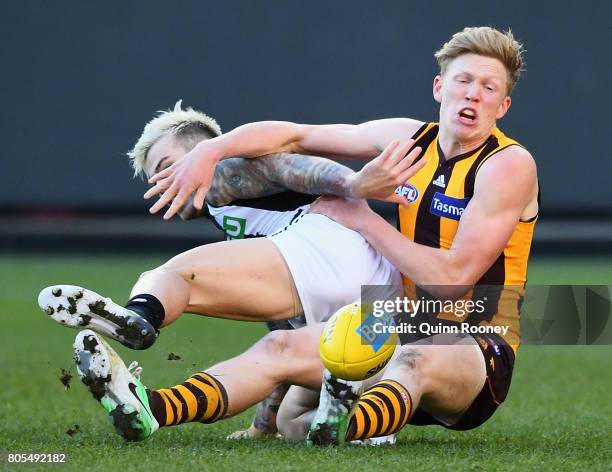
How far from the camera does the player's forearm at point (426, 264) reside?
3643mm

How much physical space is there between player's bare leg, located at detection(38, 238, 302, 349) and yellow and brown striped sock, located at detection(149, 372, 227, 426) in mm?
197

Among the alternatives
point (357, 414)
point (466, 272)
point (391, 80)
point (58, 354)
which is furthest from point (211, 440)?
point (391, 80)

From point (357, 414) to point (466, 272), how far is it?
0.62m

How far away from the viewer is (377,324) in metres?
3.30

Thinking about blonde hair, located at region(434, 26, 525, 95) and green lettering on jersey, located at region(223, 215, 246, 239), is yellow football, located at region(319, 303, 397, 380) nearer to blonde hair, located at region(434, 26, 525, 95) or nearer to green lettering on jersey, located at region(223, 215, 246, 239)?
green lettering on jersey, located at region(223, 215, 246, 239)

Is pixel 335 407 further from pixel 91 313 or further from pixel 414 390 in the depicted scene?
pixel 91 313

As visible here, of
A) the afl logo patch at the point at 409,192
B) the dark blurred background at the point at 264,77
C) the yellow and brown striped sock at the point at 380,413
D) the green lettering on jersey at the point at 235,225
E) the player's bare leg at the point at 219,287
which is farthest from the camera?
the dark blurred background at the point at 264,77

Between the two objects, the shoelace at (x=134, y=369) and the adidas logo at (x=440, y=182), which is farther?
the adidas logo at (x=440, y=182)

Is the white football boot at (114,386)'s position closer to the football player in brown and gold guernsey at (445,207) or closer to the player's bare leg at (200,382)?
the player's bare leg at (200,382)

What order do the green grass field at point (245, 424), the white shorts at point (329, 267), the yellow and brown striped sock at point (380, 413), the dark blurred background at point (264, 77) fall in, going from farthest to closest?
the dark blurred background at point (264, 77), the white shorts at point (329, 267), the yellow and brown striped sock at point (380, 413), the green grass field at point (245, 424)

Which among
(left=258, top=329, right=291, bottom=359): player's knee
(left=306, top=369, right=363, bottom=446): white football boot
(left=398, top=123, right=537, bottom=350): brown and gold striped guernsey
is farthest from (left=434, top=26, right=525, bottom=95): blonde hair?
(left=306, top=369, right=363, bottom=446): white football boot

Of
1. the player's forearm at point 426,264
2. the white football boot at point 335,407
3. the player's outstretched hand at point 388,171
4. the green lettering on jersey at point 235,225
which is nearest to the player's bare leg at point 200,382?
the white football boot at point 335,407

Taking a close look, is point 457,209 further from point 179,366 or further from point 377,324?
point 179,366

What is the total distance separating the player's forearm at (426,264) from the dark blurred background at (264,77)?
890cm
